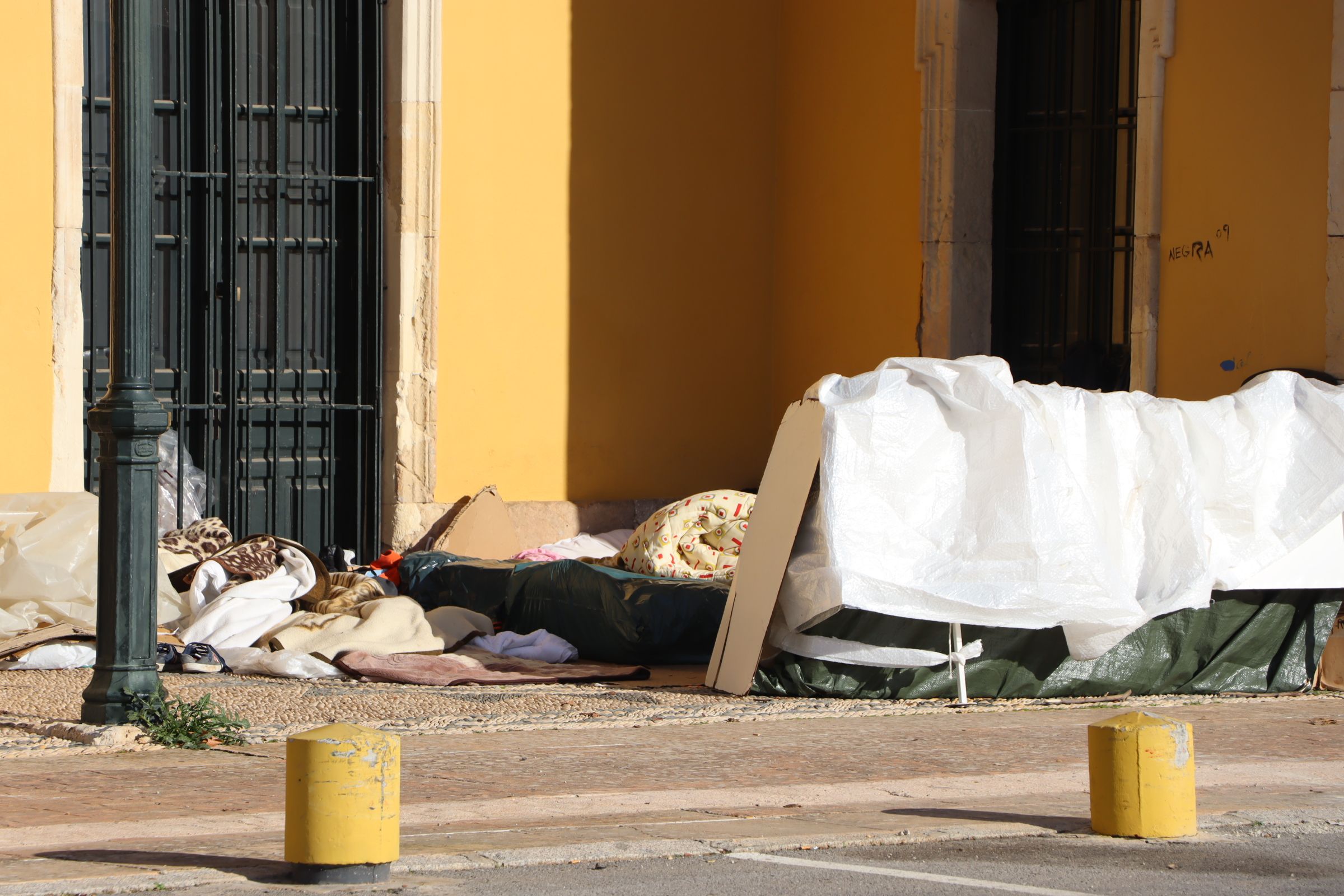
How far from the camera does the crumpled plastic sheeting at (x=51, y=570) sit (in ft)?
30.5

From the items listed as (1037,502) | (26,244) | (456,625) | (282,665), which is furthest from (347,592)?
(1037,502)

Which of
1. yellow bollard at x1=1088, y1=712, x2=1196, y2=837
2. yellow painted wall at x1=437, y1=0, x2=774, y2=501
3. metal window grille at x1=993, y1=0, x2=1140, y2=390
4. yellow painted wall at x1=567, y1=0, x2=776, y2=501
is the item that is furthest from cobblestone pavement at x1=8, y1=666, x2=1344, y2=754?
yellow painted wall at x1=567, y1=0, x2=776, y2=501

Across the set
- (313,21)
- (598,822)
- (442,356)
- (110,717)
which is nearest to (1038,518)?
(598,822)

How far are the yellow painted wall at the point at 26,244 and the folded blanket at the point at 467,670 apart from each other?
3.52 metres

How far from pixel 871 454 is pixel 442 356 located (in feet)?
18.0

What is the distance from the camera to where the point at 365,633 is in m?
9.20

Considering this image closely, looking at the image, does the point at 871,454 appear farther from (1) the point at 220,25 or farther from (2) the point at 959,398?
(1) the point at 220,25

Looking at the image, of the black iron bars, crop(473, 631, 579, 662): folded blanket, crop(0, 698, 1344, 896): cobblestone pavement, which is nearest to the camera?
crop(0, 698, 1344, 896): cobblestone pavement

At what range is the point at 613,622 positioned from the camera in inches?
360

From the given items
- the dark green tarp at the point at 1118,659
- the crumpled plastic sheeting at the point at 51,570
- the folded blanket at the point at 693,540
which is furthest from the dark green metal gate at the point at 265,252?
the dark green tarp at the point at 1118,659

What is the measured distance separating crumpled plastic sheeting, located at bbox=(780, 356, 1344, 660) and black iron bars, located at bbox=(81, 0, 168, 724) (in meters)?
2.63

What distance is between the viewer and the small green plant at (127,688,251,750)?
6.59 meters

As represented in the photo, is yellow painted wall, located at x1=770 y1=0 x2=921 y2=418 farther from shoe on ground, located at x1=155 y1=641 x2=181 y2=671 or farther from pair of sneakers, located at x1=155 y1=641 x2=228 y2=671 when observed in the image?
shoe on ground, located at x1=155 y1=641 x2=181 y2=671

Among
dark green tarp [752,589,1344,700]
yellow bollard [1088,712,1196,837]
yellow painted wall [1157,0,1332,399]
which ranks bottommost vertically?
dark green tarp [752,589,1344,700]
